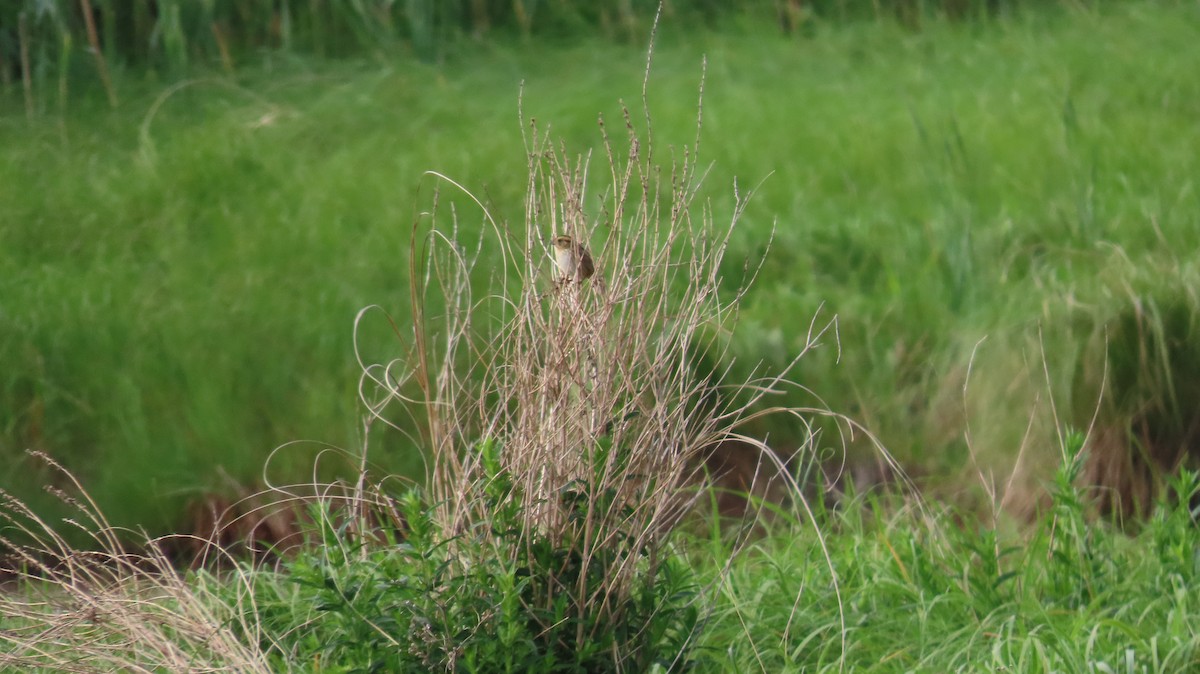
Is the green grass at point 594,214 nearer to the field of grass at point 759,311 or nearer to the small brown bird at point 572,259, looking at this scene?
the field of grass at point 759,311

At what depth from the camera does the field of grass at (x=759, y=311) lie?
306cm

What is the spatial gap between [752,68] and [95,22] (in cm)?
303

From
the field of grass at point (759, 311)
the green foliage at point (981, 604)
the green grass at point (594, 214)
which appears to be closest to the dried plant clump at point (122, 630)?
the field of grass at point (759, 311)

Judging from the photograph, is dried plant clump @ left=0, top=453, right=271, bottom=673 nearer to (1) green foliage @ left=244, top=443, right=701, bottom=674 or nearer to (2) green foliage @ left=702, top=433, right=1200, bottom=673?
(1) green foliage @ left=244, top=443, right=701, bottom=674

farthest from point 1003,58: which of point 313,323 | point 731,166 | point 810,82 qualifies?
point 313,323

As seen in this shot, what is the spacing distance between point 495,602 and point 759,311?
231cm

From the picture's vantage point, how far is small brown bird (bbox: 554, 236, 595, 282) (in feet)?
8.84

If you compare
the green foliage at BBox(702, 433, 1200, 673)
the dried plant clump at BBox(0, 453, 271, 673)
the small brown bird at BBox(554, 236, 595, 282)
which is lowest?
the green foliage at BBox(702, 433, 1200, 673)

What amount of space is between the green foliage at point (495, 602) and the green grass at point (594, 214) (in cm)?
85

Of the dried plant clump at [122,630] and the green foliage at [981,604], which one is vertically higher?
the dried plant clump at [122,630]

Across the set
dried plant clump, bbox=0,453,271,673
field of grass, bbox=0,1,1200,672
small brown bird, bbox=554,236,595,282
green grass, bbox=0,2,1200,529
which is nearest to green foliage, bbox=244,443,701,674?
field of grass, bbox=0,1,1200,672

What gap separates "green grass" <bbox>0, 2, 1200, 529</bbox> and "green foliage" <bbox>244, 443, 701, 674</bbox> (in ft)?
2.77

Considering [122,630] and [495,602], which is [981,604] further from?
[122,630]

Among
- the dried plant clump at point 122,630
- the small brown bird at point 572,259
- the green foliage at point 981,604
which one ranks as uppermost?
the small brown bird at point 572,259
